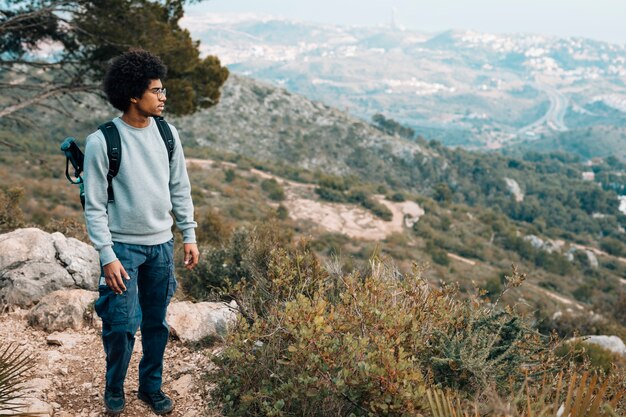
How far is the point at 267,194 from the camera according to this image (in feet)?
93.8

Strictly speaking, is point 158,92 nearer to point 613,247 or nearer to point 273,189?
point 273,189

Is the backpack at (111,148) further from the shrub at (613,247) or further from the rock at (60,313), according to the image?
the shrub at (613,247)

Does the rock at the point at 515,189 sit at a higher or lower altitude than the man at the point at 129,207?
lower

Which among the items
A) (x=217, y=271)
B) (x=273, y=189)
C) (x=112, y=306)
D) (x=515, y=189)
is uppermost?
(x=112, y=306)

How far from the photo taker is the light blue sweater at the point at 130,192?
262cm

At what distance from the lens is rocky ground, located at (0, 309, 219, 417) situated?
3113 mm

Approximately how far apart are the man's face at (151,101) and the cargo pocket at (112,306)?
1.01m

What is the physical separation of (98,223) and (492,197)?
190ft

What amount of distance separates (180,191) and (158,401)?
135cm

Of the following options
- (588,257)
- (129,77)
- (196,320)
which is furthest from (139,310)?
(588,257)

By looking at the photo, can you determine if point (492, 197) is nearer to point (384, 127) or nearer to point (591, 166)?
point (384, 127)

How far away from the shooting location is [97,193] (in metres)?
2.64

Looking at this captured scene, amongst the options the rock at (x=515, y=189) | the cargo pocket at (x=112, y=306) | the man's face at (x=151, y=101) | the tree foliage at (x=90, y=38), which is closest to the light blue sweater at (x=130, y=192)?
the man's face at (x=151, y=101)

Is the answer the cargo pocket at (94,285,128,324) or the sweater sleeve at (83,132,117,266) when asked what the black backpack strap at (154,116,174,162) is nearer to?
the sweater sleeve at (83,132,117,266)
